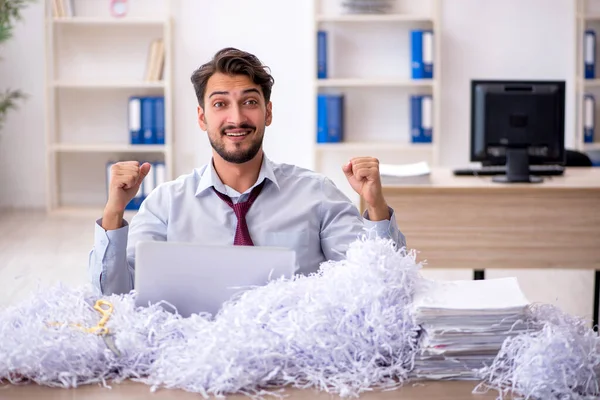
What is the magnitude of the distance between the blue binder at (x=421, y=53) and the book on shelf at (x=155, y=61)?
5.81 feet

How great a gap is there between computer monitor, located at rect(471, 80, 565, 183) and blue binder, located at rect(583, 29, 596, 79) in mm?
2471

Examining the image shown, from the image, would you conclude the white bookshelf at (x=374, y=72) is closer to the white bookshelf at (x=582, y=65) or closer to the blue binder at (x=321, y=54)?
the blue binder at (x=321, y=54)

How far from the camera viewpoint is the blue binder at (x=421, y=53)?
6008mm

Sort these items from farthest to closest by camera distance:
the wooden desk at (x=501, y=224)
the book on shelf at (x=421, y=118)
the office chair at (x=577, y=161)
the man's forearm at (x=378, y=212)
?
1. the book on shelf at (x=421, y=118)
2. the office chair at (x=577, y=161)
3. the wooden desk at (x=501, y=224)
4. the man's forearm at (x=378, y=212)

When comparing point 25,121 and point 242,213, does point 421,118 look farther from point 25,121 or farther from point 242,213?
point 242,213

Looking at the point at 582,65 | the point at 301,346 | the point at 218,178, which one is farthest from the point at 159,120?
the point at 301,346

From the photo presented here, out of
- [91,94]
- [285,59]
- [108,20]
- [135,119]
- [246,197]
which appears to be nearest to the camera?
[246,197]

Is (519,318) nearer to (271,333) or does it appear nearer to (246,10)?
(271,333)

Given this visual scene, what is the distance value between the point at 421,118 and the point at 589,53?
1200 millimetres

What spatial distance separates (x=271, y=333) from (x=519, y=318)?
406 millimetres

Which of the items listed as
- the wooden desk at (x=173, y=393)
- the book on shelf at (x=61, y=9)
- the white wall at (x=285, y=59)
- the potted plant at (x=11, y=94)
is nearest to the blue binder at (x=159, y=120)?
the white wall at (x=285, y=59)

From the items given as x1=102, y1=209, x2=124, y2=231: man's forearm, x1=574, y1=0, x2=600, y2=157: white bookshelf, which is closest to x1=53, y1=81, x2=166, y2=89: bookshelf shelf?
x1=574, y1=0, x2=600, y2=157: white bookshelf

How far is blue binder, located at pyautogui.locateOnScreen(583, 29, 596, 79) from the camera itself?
19.7 ft

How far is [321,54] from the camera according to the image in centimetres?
615
